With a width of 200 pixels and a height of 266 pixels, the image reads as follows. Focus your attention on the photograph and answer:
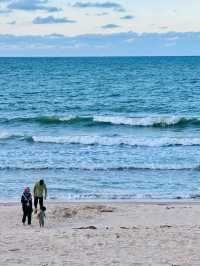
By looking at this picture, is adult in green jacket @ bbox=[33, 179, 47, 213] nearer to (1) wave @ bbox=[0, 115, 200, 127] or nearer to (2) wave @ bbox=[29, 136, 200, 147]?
(2) wave @ bbox=[29, 136, 200, 147]

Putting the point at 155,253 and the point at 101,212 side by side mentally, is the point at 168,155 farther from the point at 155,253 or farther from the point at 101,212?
the point at 155,253

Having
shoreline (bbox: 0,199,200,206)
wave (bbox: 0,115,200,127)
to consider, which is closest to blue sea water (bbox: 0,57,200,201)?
wave (bbox: 0,115,200,127)

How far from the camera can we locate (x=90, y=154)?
29484mm

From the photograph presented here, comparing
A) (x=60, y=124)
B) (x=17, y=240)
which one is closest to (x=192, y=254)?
(x=17, y=240)

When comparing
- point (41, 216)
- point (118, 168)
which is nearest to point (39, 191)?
point (41, 216)

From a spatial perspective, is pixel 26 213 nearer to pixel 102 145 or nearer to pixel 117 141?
pixel 102 145

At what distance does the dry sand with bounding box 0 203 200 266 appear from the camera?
13.4 m

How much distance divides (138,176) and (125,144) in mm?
7401

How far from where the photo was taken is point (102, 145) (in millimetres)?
32188

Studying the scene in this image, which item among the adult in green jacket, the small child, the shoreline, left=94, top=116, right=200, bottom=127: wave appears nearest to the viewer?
the small child

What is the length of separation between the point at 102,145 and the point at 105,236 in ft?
55.2

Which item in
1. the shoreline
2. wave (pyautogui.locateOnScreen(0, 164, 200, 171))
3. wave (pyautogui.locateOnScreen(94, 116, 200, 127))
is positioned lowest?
the shoreline

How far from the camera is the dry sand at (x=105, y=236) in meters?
13.4

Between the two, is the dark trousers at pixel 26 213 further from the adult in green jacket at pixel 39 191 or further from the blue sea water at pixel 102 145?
the blue sea water at pixel 102 145
